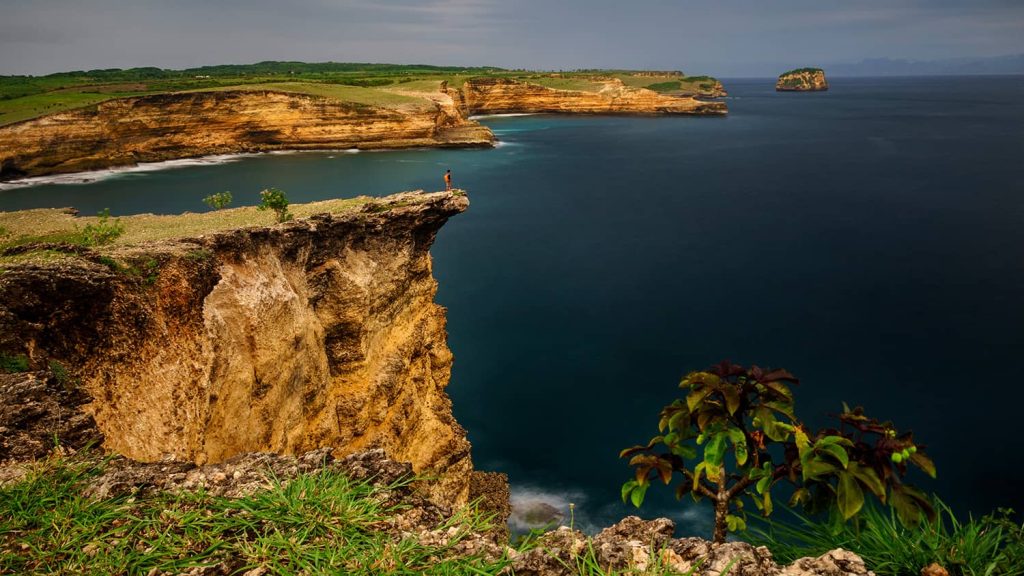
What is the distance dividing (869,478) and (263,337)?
13.8 meters

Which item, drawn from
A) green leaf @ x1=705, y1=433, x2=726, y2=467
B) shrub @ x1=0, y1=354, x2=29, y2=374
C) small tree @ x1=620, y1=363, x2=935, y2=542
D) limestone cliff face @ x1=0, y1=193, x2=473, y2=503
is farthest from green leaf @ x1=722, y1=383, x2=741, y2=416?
shrub @ x1=0, y1=354, x2=29, y2=374

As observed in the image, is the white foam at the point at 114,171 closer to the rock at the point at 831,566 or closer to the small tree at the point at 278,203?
the small tree at the point at 278,203

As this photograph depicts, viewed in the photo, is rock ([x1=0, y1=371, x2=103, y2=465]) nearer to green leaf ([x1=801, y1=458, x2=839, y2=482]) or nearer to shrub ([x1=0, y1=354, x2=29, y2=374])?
shrub ([x1=0, y1=354, x2=29, y2=374])

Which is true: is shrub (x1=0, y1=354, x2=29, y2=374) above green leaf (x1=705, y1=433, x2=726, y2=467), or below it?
above

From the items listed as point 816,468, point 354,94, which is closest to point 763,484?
point 816,468

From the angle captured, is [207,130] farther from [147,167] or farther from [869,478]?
[869,478]

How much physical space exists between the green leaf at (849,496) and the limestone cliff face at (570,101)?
155 m

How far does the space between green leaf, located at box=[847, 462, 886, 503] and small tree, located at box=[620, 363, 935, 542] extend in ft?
0.04

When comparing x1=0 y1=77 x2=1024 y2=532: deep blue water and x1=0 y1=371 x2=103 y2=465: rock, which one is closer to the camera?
x1=0 y1=371 x2=103 y2=465: rock

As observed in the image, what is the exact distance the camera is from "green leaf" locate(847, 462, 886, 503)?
22.2 ft

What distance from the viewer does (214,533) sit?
5.04 metres

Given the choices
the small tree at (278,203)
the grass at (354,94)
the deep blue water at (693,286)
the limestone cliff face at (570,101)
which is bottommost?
the deep blue water at (693,286)

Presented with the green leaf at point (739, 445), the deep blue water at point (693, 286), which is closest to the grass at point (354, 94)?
the deep blue water at point (693, 286)

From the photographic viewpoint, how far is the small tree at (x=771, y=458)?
7004 mm
